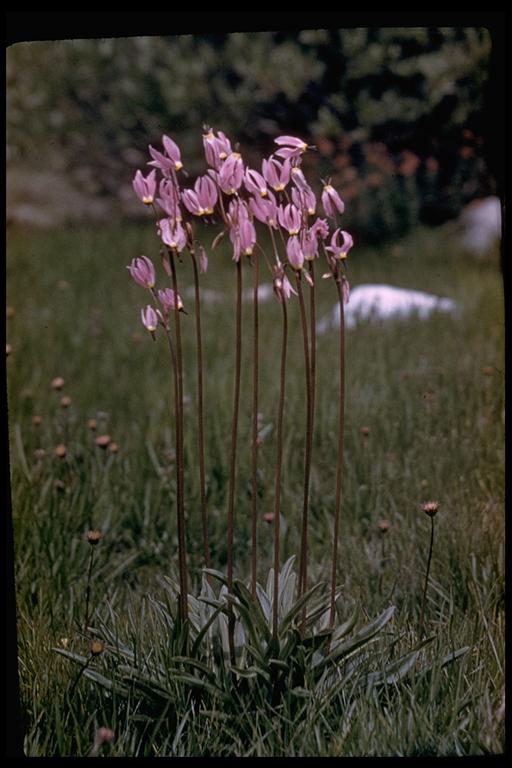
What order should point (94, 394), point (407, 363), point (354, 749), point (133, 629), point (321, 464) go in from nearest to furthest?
point (354, 749) → point (133, 629) → point (321, 464) → point (407, 363) → point (94, 394)

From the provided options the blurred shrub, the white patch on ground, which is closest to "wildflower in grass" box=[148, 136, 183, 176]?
the blurred shrub

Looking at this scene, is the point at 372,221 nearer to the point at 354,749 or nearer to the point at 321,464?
the point at 321,464

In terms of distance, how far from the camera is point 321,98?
2.26m

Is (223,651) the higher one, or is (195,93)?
(195,93)

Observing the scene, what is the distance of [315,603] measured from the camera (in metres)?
1.65

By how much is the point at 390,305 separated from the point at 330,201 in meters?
1.41

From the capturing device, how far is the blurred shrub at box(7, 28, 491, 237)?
2086 mm

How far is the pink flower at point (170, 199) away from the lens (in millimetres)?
1439

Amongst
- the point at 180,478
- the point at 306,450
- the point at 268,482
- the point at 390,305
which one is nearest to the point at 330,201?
the point at 306,450

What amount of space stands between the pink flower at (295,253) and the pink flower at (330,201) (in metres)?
0.08

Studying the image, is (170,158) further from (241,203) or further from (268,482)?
(268,482)

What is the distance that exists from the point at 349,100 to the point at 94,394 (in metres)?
1.18

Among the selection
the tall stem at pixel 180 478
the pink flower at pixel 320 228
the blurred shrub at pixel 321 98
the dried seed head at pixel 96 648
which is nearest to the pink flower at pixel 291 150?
the pink flower at pixel 320 228

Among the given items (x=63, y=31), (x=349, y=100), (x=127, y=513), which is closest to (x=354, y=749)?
(x=127, y=513)
